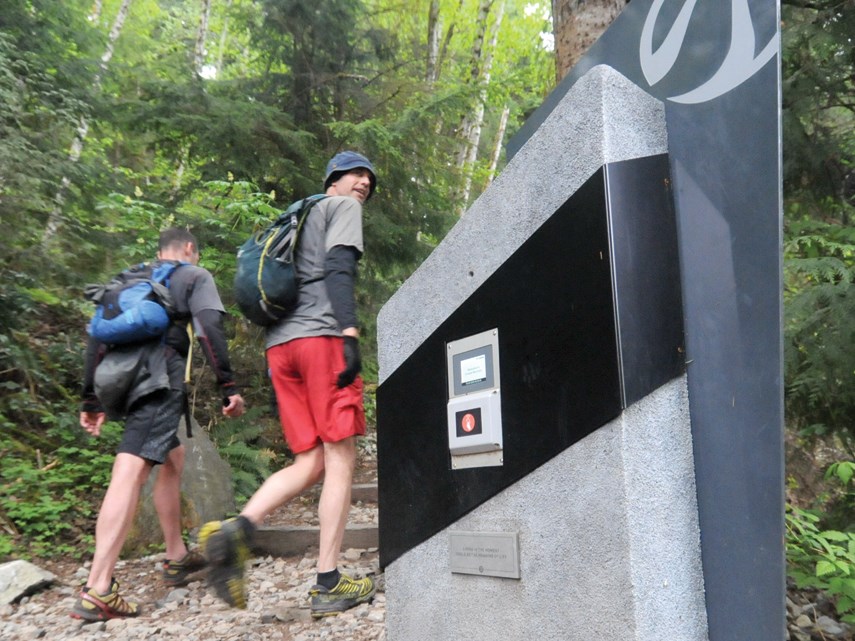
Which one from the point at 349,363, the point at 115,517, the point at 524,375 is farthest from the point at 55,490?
the point at 524,375

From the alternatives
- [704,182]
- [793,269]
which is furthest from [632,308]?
[793,269]

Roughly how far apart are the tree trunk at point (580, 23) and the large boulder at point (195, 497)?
436 centimetres

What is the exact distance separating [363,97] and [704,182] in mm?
7829

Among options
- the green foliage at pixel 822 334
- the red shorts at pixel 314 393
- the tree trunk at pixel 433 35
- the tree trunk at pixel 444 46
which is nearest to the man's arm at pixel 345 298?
the red shorts at pixel 314 393

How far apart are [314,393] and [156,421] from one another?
49.5 inches

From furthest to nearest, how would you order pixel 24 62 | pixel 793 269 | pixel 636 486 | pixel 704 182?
pixel 24 62 → pixel 793 269 → pixel 704 182 → pixel 636 486

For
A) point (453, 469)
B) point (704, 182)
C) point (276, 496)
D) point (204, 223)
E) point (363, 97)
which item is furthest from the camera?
point (363, 97)

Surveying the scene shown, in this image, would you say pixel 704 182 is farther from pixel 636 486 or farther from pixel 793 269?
Result: pixel 793 269

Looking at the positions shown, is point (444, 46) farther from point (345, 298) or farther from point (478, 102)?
point (345, 298)

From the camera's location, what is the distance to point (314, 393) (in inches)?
143

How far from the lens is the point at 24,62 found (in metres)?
6.85

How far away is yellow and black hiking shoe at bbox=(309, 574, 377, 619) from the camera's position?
3.63 m

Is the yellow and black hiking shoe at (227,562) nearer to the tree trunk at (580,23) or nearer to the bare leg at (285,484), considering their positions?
the bare leg at (285,484)

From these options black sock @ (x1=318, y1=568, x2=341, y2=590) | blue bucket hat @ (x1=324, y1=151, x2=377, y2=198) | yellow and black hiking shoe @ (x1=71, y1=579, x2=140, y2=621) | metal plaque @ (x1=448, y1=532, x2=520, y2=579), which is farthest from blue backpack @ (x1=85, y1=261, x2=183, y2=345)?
metal plaque @ (x1=448, y1=532, x2=520, y2=579)
